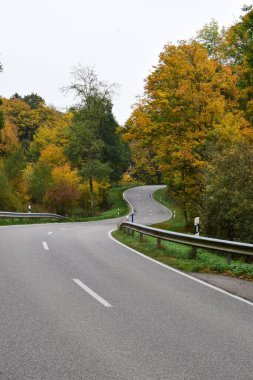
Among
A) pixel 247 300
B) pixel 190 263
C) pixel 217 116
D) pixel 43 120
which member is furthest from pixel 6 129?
pixel 247 300

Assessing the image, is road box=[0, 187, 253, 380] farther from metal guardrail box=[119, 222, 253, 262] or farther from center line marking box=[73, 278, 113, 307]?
metal guardrail box=[119, 222, 253, 262]

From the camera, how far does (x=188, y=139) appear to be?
26.3 m

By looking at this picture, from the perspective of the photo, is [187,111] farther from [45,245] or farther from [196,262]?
[196,262]

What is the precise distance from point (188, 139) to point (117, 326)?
21523 millimetres

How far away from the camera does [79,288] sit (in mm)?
8172

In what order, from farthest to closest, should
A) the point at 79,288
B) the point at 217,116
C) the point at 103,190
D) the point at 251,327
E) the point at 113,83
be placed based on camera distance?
the point at 103,190 < the point at 113,83 < the point at 217,116 < the point at 79,288 < the point at 251,327

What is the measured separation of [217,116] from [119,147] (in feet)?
147

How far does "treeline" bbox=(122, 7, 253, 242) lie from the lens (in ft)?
57.3

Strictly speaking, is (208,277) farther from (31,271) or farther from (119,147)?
(119,147)

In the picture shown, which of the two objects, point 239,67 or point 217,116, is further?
point 239,67


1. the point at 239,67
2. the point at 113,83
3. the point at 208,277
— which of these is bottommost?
the point at 208,277

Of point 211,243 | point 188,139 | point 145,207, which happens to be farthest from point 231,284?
point 145,207

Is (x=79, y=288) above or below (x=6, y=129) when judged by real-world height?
below

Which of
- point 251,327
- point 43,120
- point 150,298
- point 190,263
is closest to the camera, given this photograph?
point 251,327
